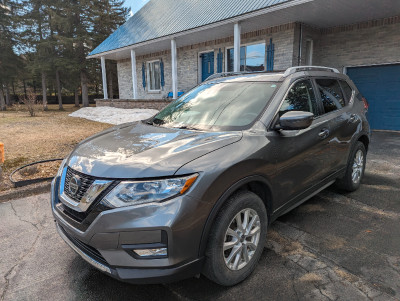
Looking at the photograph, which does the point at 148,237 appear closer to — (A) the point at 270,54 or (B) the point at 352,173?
(B) the point at 352,173

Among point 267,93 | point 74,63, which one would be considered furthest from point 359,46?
point 74,63

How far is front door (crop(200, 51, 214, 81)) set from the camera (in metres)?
13.4

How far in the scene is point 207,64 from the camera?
537 inches

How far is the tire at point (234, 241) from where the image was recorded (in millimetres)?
2010

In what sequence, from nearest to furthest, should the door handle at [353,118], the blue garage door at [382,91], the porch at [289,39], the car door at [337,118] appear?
the car door at [337,118]
the door handle at [353,118]
the porch at [289,39]
the blue garage door at [382,91]

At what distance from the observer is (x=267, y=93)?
2855mm

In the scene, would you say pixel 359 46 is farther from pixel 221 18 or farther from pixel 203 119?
pixel 203 119

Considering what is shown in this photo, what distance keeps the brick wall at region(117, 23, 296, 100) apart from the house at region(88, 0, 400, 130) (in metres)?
0.04

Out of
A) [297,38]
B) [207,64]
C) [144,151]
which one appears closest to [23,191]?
[144,151]

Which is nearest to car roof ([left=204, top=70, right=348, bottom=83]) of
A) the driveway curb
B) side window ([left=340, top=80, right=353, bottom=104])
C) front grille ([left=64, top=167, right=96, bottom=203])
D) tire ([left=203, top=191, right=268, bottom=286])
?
side window ([left=340, top=80, right=353, bottom=104])

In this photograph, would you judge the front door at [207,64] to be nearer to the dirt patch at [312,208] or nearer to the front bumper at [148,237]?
the dirt patch at [312,208]

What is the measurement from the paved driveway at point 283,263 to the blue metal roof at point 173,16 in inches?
272

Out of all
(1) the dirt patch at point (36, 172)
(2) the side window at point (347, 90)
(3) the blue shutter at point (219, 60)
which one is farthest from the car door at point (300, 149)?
(3) the blue shutter at point (219, 60)

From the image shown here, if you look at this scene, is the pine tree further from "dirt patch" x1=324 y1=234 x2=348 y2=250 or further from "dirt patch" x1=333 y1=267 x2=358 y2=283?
"dirt patch" x1=333 y1=267 x2=358 y2=283
